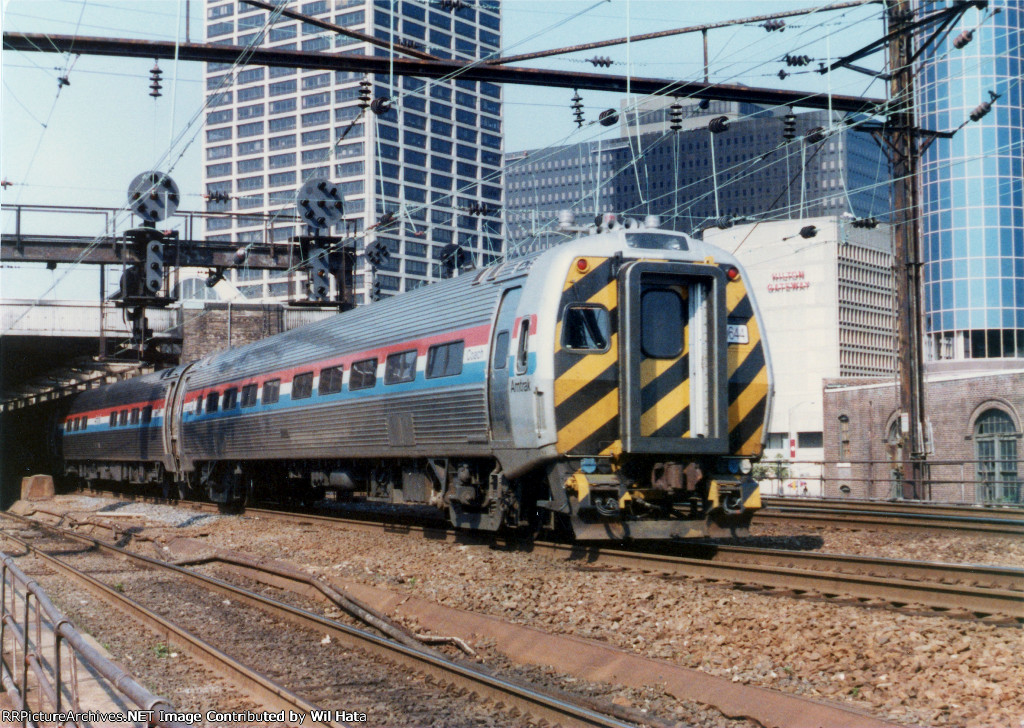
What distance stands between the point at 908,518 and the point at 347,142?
126 m

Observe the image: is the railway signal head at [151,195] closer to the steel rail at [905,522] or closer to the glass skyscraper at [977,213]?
the steel rail at [905,522]

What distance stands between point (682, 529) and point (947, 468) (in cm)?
4885

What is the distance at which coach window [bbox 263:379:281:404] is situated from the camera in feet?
68.3

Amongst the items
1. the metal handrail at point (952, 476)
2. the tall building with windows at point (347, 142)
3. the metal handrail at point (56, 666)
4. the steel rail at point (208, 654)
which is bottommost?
the metal handrail at point (952, 476)

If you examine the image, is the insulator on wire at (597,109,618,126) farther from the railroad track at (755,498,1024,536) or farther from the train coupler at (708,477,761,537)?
the train coupler at (708,477,761,537)

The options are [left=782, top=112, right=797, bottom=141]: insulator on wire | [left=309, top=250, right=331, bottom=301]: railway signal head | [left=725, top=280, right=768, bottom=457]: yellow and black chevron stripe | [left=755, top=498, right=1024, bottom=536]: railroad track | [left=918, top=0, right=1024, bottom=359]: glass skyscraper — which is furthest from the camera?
[left=918, top=0, right=1024, bottom=359]: glass skyscraper

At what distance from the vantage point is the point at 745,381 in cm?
1296

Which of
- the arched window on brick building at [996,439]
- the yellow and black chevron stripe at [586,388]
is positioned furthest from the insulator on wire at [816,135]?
the arched window on brick building at [996,439]

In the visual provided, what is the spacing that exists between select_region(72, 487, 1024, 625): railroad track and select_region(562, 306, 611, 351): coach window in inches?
95.5

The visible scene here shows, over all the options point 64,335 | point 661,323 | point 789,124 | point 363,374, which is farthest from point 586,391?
point 64,335

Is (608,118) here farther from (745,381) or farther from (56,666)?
(56,666)

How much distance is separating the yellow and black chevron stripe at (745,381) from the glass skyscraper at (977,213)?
305ft

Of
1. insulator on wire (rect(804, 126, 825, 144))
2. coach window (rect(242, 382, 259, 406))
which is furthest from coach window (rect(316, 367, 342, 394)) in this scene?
insulator on wire (rect(804, 126, 825, 144))

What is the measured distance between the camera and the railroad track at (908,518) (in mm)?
14523
